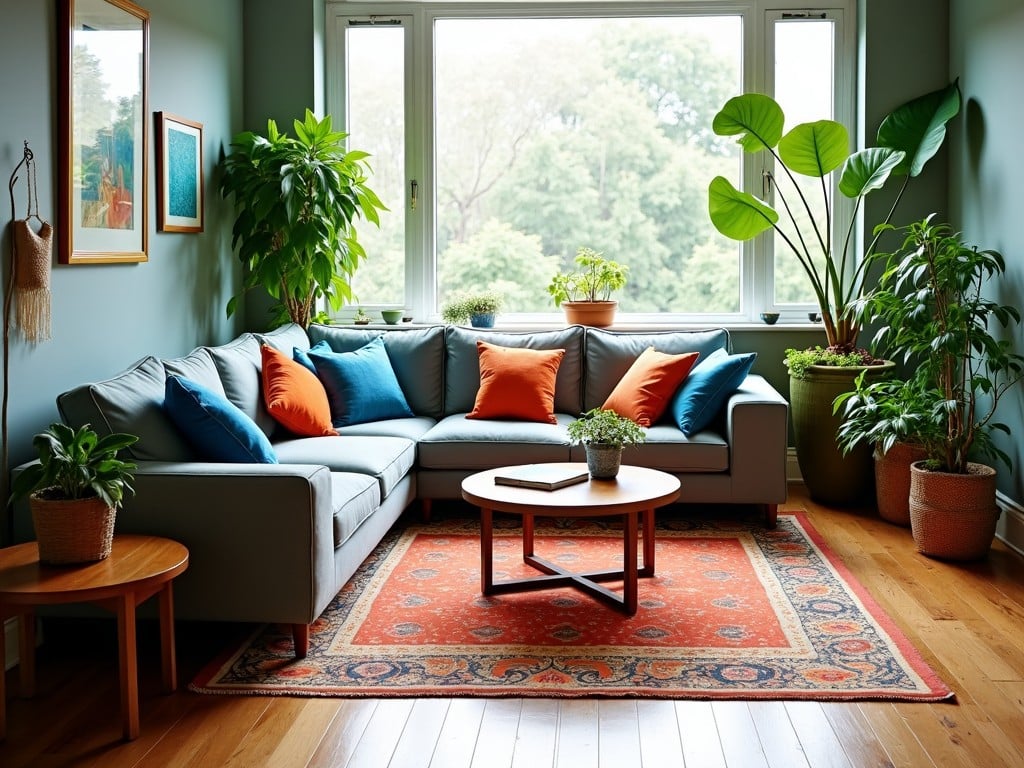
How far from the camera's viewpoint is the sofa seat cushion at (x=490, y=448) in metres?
4.84

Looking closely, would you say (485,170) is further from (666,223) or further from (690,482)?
(690,482)

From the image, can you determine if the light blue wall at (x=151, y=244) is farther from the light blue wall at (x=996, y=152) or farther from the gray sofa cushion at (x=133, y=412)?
the light blue wall at (x=996, y=152)

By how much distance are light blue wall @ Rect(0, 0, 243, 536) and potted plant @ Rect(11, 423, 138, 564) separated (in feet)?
1.83

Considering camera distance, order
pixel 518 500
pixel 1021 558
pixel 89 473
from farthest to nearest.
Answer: pixel 1021 558 < pixel 518 500 < pixel 89 473

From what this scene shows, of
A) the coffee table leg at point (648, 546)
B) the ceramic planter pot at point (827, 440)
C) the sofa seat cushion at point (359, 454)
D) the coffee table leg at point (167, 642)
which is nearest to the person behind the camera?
the coffee table leg at point (167, 642)

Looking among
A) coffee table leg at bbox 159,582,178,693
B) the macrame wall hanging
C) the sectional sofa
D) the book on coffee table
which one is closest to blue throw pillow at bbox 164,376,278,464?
the sectional sofa

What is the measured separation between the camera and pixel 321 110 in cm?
597

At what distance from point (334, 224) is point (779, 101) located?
2.55m

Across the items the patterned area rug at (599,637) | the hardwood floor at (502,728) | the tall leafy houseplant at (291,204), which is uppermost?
the tall leafy houseplant at (291,204)

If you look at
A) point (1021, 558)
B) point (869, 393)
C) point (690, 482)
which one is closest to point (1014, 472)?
point (1021, 558)

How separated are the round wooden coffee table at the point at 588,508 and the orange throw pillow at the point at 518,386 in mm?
1033

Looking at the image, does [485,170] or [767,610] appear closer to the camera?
[767,610]

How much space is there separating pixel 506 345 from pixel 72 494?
2918mm

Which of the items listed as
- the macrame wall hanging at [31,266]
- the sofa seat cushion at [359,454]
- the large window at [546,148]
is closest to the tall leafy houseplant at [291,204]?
the large window at [546,148]
